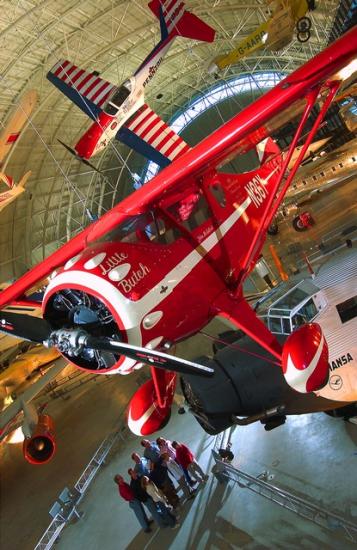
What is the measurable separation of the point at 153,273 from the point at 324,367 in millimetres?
2067

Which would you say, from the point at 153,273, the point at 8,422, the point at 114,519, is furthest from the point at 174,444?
the point at 153,273

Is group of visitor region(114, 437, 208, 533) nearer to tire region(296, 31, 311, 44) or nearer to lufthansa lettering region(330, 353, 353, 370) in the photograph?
lufthansa lettering region(330, 353, 353, 370)

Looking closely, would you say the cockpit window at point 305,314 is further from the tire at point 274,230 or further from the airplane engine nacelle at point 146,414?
the tire at point 274,230

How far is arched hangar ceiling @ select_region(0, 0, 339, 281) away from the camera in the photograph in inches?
542

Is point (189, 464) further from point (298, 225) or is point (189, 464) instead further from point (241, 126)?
point (298, 225)

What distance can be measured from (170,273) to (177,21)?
8.91 m

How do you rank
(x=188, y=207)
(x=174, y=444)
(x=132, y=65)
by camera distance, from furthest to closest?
(x=132, y=65) → (x=174, y=444) → (x=188, y=207)

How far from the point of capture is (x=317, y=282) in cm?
580

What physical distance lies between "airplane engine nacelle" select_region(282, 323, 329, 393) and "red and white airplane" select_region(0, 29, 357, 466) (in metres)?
0.01

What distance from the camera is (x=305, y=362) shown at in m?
4.07

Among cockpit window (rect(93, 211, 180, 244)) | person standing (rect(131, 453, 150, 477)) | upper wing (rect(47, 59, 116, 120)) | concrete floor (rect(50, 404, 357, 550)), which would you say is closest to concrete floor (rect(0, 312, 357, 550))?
concrete floor (rect(50, 404, 357, 550))

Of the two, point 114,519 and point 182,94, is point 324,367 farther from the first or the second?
point 182,94

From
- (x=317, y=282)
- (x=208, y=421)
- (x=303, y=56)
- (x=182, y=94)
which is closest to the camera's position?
(x=208, y=421)

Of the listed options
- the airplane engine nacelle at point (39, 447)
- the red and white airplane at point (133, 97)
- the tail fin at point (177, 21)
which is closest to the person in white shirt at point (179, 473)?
the airplane engine nacelle at point (39, 447)
